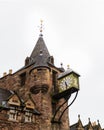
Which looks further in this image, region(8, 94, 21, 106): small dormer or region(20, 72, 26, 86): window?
region(20, 72, 26, 86): window

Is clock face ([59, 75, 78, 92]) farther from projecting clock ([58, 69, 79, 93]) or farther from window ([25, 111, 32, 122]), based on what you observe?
window ([25, 111, 32, 122])

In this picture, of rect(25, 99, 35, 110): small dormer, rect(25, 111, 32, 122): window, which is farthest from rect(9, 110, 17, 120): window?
rect(25, 99, 35, 110): small dormer

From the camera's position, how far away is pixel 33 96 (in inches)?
1524

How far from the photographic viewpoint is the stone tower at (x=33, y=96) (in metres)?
34.7

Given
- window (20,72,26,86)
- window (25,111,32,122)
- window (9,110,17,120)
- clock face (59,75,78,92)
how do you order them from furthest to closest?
window (20,72,26,86) → clock face (59,75,78,92) → window (25,111,32,122) → window (9,110,17,120)

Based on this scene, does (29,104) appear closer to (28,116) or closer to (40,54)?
(28,116)

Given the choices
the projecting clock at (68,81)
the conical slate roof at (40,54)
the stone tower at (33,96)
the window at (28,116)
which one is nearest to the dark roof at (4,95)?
the stone tower at (33,96)

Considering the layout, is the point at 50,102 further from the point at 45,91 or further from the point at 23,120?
the point at 23,120

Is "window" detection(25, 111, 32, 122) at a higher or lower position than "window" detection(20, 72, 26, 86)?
lower

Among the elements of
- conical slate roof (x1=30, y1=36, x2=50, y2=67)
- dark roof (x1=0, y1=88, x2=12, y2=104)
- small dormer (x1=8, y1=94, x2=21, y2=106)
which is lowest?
small dormer (x1=8, y1=94, x2=21, y2=106)

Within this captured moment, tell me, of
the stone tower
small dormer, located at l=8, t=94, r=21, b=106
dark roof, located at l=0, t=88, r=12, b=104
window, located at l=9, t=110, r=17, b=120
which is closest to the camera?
window, located at l=9, t=110, r=17, b=120

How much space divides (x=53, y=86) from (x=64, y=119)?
3.91m

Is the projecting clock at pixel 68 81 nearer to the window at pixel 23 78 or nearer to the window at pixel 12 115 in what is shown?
the window at pixel 23 78

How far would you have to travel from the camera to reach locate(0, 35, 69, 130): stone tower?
34.7 meters
